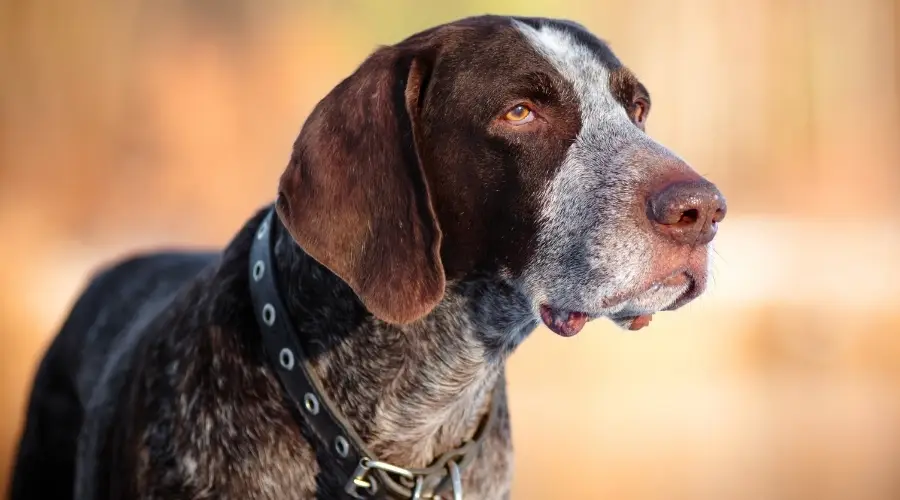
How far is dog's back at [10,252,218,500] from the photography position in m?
3.72

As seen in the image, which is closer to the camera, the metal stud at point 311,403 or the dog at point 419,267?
the dog at point 419,267

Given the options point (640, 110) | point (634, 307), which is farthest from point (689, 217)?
point (640, 110)

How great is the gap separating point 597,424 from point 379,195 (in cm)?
447

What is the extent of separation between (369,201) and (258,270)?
1.29 feet

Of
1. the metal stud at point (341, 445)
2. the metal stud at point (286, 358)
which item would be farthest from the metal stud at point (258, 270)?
the metal stud at point (341, 445)

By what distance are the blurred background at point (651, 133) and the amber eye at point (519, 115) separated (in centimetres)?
422

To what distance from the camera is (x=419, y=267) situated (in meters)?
2.49

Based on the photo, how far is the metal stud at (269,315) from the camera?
263 centimetres

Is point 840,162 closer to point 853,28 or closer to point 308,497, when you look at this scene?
point 853,28

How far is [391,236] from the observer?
249 cm

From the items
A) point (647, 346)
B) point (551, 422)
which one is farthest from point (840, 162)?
point (551, 422)

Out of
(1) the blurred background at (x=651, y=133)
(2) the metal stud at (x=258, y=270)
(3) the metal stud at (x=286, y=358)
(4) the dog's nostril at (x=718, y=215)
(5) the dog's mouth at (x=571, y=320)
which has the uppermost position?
(4) the dog's nostril at (x=718, y=215)

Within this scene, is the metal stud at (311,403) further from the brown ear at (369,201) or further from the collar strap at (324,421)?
the brown ear at (369,201)

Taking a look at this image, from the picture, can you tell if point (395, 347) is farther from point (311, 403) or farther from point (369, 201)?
point (369, 201)
